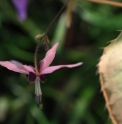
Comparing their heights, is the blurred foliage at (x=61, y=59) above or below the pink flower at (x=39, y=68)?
below

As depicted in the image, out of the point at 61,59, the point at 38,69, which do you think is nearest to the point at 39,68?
the point at 38,69

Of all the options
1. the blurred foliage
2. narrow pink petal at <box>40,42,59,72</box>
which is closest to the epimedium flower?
narrow pink petal at <box>40,42,59,72</box>

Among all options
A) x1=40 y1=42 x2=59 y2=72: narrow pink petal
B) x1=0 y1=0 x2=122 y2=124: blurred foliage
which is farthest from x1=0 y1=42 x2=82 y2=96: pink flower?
x1=0 y1=0 x2=122 y2=124: blurred foliage

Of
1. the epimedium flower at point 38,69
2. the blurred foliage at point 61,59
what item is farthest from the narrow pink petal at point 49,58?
the blurred foliage at point 61,59

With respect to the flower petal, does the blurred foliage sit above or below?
below

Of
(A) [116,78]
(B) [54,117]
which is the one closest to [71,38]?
(B) [54,117]

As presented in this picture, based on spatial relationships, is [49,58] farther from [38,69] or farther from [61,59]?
[61,59]

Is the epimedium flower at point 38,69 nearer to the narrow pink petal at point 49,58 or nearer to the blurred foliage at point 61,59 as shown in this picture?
the narrow pink petal at point 49,58

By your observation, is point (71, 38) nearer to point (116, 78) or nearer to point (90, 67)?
point (90, 67)

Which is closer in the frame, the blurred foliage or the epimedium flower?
the epimedium flower

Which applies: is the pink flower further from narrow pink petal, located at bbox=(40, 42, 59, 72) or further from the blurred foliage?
the blurred foliage
